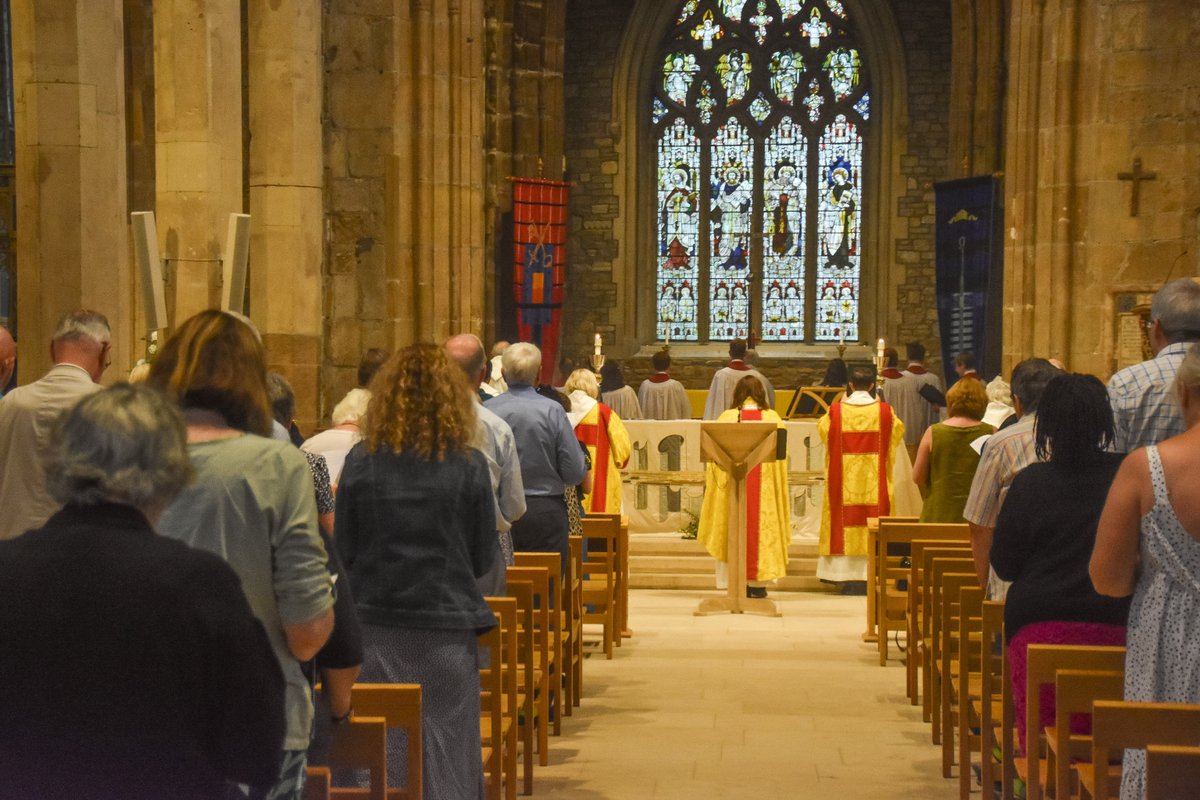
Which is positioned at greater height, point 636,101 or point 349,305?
point 636,101

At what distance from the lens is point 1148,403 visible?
4.47 metres

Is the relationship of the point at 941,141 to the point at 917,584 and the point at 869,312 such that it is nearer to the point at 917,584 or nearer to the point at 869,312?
the point at 869,312

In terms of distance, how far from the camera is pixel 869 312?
2152cm

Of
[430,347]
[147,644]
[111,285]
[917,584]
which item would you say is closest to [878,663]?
[917,584]

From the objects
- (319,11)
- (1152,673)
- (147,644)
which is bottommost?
(1152,673)

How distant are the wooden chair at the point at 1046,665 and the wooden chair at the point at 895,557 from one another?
3.40 m

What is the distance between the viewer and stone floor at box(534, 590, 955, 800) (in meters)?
5.75

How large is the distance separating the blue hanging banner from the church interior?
0.11ft

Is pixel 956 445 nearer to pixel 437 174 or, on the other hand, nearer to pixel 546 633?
pixel 546 633

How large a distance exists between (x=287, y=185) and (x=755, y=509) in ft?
12.3

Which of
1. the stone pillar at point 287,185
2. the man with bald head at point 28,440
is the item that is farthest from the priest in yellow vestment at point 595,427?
the man with bald head at point 28,440

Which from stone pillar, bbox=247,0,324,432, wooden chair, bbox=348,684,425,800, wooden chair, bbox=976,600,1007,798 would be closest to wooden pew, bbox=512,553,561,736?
wooden chair, bbox=976,600,1007,798

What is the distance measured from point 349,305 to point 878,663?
591 centimetres

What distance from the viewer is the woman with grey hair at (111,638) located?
210 cm
